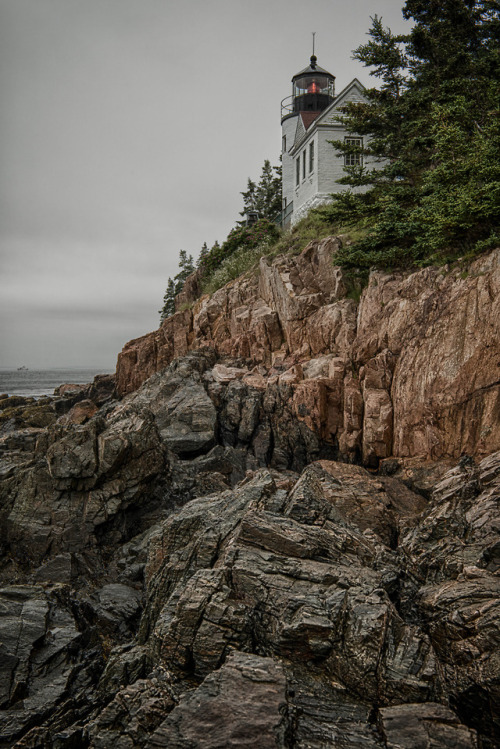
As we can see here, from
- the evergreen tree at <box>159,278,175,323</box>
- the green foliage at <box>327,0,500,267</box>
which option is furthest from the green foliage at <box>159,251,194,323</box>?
the green foliage at <box>327,0,500,267</box>

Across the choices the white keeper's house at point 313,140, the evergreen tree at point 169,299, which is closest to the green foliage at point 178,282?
the evergreen tree at point 169,299

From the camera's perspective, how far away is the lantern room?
44.3 meters

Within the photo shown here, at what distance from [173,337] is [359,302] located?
50.5 ft

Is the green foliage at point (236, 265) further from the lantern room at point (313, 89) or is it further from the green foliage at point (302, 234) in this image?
the lantern room at point (313, 89)

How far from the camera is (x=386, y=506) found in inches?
526

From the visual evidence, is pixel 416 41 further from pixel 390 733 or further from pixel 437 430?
pixel 390 733

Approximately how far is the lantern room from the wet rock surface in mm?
41526

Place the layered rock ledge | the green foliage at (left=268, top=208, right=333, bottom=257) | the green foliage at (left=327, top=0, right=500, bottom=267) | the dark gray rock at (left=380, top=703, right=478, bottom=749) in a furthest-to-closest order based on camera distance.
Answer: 1. the green foliage at (left=268, top=208, right=333, bottom=257)
2. the green foliage at (left=327, top=0, right=500, bottom=267)
3. the layered rock ledge
4. the dark gray rock at (left=380, top=703, right=478, bottom=749)

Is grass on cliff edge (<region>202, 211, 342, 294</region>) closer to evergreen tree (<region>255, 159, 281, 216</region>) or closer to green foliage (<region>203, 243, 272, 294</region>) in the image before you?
green foliage (<region>203, 243, 272, 294</region>)

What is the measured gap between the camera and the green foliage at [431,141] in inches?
640

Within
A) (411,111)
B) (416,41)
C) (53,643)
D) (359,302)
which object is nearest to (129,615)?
(53,643)

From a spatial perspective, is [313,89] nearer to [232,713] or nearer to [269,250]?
[269,250]

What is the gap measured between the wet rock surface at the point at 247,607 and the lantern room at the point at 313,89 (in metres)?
41.5

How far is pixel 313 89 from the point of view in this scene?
4469 cm
